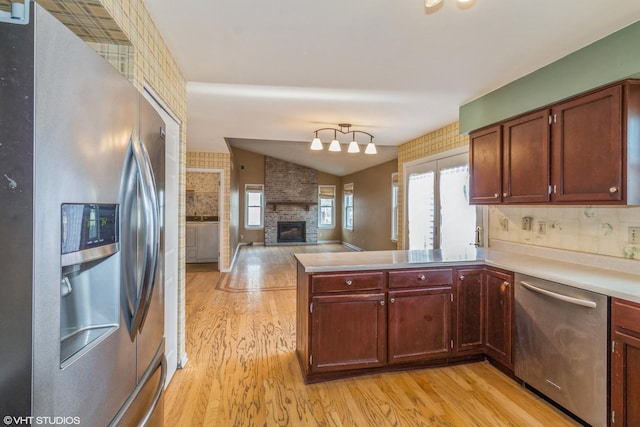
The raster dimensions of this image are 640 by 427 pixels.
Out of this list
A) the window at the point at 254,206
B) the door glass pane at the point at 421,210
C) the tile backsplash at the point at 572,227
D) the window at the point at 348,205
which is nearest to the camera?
the tile backsplash at the point at 572,227

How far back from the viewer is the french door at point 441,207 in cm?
356

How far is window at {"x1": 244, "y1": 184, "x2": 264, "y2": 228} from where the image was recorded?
10211 mm

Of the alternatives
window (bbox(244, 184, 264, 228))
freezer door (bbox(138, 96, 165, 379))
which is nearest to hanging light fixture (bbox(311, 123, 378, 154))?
freezer door (bbox(138, 96, 165, 379))

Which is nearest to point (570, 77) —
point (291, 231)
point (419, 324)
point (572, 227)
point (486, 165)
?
point (486, 165)

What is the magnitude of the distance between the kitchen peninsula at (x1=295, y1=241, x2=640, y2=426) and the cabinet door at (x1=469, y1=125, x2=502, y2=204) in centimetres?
59

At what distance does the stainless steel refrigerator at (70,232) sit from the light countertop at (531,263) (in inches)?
54.6

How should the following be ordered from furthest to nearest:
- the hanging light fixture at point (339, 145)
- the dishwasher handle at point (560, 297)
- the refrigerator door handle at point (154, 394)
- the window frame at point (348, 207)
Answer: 1. the window frame at point (348, 207)
2. the hanging light fixture at point (339, 145)
3. the dishwasher handle at point (560, 297)
4. the refrigerator door handle at point (154, 394)

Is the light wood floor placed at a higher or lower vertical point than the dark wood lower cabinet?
lower

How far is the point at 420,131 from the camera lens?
4227mm

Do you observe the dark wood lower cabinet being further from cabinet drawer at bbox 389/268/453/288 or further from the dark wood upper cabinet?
the dark wood upper cabinet

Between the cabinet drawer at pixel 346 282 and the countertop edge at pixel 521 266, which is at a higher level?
the countertop edge at pixel 521 266

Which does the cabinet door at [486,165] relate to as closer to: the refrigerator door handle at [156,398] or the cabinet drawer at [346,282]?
the cabinet drawer at [346,282]

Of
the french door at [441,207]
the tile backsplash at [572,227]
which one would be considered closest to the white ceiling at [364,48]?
the french door at [441,207]

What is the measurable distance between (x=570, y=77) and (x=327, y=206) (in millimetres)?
9115
